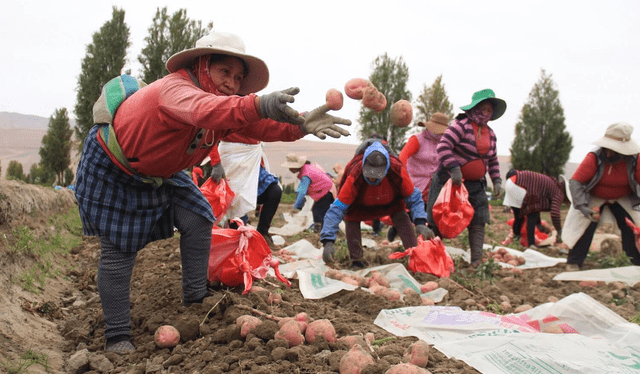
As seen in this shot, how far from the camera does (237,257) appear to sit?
2.81 m

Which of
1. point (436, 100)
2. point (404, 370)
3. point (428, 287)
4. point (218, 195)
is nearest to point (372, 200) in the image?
point (428, 287)

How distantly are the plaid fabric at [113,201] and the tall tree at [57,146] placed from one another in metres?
16.5

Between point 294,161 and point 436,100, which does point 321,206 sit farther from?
Answer: point 436,100

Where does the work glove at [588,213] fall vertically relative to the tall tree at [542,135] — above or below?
below

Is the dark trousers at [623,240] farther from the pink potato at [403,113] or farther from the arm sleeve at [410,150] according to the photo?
the pink potato at [403,113]

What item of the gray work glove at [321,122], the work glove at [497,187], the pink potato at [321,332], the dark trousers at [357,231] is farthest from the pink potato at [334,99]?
the work glove at [497,187]

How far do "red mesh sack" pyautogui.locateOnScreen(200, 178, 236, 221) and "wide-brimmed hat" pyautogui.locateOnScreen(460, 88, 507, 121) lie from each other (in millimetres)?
2268

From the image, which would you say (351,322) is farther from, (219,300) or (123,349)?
(123,349)

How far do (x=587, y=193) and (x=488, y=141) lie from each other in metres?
1.07

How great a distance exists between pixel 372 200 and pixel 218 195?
56.5 inches

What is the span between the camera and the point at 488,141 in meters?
4.73

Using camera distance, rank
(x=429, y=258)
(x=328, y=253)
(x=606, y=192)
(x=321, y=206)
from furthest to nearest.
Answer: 1. (x=321, y=206)
2. (x=606, y=192)
3. (x=429, y=258)
4. (x=328, y=253)

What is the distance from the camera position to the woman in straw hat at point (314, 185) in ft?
23.5

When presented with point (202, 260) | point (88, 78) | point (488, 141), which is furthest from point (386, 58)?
point (202, 260)
